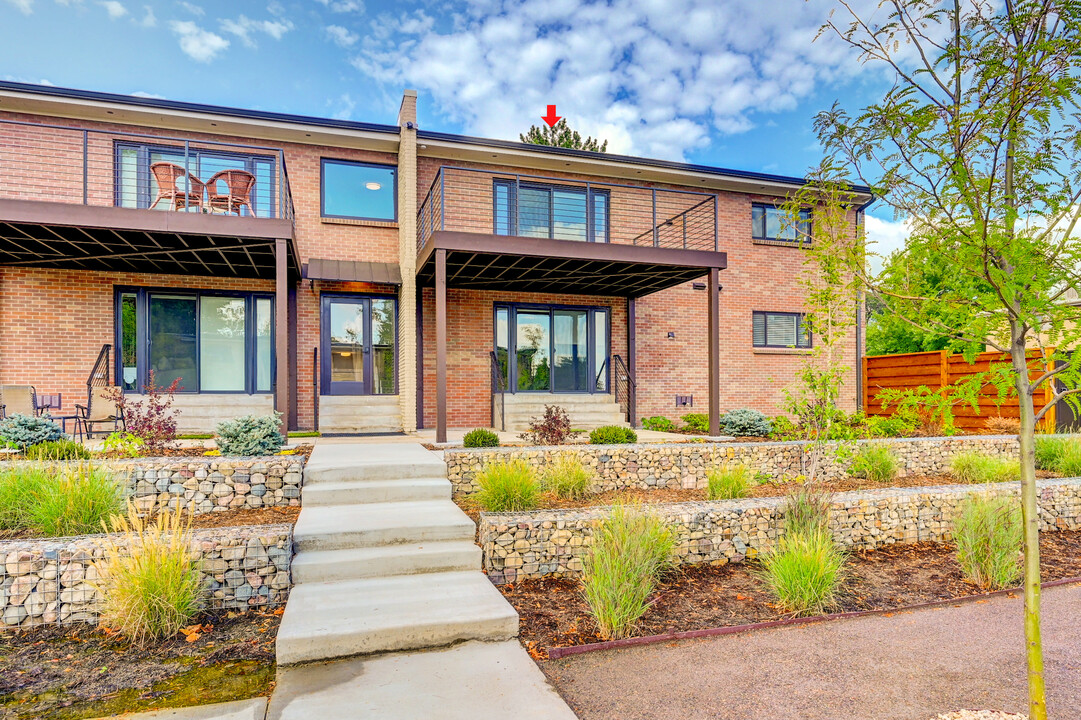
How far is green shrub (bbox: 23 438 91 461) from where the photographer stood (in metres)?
6.19

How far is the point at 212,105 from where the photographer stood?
1039 cm

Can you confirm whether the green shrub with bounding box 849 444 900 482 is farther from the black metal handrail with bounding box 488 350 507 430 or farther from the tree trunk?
the black metal handrail with bounding box 488 350 507 430

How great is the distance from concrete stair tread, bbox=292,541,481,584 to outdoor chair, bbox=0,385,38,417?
7.25 m

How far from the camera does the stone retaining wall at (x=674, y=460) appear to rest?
23.3 feet

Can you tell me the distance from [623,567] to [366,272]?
8.67 metres

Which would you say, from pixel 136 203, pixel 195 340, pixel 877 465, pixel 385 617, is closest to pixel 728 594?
pixel 385 617

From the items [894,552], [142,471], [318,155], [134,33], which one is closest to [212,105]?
[318,155]

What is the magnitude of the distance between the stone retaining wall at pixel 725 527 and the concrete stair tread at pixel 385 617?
1.61 ft

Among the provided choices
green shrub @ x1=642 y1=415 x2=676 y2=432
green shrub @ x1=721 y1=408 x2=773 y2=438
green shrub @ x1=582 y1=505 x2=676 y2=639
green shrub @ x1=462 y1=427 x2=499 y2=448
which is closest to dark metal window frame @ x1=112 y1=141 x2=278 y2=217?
green shrub @ x1=462 y1=427 x2=499 y2=448

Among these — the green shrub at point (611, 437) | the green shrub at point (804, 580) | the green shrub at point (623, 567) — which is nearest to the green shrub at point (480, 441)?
the green shrub at point (611, 437)

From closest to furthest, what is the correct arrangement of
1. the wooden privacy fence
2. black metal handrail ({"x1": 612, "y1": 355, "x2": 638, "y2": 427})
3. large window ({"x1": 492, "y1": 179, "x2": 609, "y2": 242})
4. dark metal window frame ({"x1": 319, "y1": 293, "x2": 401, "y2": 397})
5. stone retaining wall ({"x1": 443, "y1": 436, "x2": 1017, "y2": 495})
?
stone retaining wall ({"x1": 443, "y1": 436, "x2": 1017, "y2": 495}) → dark metal window frame ({"x1": 319, "y1": 293, "x2": 401, "y2": 397}) → the wooden privacy fence → large window ({"x1": 492, "y1": 179, "x2": 609, "y2": 242}) → black metal handrail ({"x1": 612, "y1": 355, "x2": 638, "y2": 427})

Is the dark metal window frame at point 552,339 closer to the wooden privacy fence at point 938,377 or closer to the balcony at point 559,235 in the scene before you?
the balcony at point 559,235

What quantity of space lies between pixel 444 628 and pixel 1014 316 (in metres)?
3.37

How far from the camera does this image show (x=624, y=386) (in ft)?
43.6
